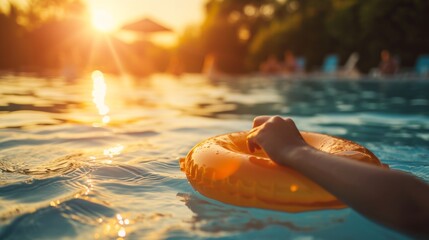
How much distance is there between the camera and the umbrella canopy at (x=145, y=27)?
18.8 m

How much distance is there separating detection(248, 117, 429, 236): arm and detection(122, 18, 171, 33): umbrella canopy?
1774cm

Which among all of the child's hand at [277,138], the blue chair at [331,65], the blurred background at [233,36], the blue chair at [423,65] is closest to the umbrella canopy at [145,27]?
the blurred background at [233,36]

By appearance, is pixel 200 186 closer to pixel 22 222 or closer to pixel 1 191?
pixel 22 222

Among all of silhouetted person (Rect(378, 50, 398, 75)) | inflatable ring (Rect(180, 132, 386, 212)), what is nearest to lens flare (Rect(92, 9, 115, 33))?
silhouetted person (Rect(378, 50, 398, 75))

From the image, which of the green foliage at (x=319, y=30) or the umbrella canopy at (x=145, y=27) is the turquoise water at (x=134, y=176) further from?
the umbrella canopy at (x=145, y=27)

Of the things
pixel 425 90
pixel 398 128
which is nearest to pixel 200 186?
pixel 398 128

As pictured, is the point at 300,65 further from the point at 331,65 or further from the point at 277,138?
the point at 277,138

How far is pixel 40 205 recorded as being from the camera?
2014 mm

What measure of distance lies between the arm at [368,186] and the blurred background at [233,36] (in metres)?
15.6

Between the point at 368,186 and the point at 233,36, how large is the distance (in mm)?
30727

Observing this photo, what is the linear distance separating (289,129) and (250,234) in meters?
0.59

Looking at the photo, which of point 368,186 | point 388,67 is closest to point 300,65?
point 388,67

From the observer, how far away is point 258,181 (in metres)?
1.92

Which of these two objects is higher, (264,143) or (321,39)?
(321,39)
